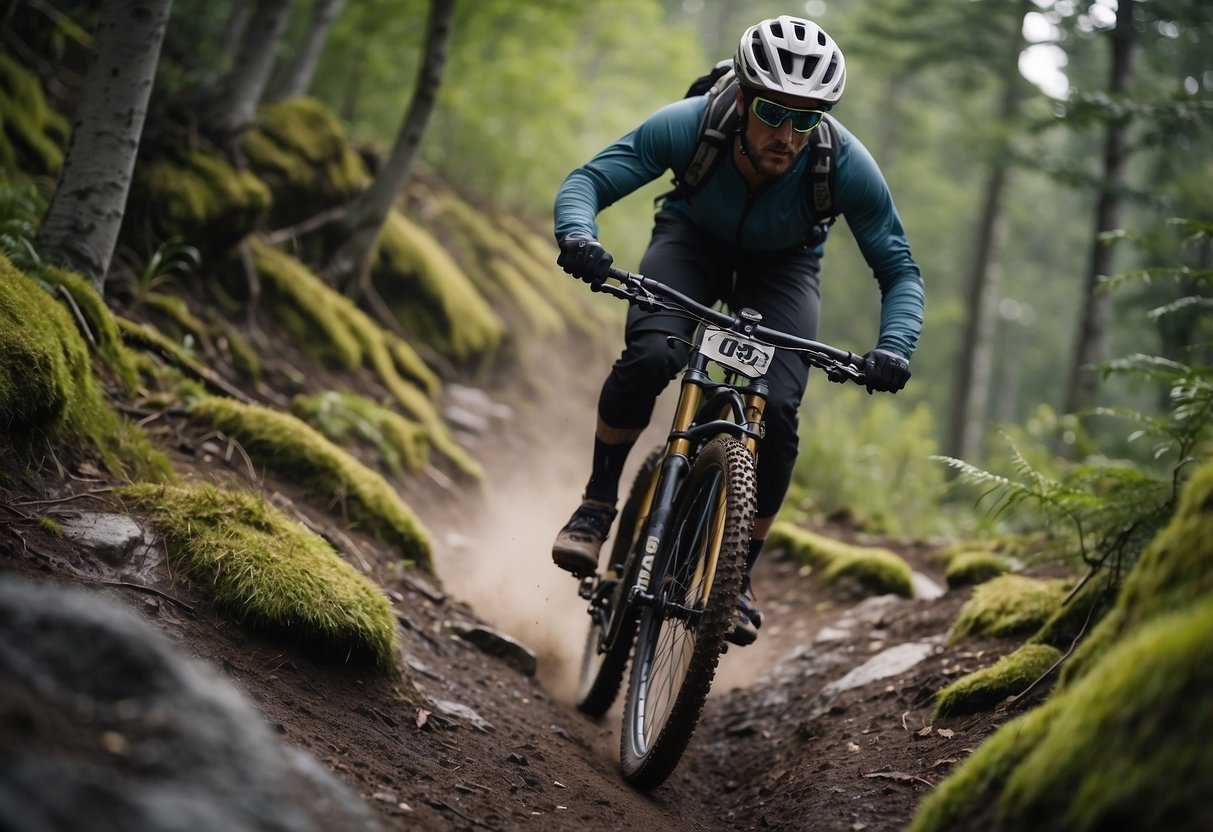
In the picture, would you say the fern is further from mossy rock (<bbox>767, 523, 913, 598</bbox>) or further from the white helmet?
mossy rock (<bbox>767, 523, 913, 598</bbox>)

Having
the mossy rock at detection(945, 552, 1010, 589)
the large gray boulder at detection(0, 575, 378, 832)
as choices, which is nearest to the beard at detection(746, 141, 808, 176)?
the large gray boulder at detection(0, 575, 378, 832)

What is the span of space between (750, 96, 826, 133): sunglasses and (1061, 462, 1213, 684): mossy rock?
222 cm

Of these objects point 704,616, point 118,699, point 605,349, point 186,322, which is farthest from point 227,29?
point 118,699

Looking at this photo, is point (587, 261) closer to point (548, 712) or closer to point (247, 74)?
point (548, 712)

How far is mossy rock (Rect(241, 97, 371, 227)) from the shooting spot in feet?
30.3

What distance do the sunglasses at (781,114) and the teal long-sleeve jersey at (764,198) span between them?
191 mm

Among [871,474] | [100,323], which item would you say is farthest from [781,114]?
[871,474]

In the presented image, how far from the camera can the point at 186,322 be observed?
7105mm

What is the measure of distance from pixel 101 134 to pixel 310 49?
6430 millimetres

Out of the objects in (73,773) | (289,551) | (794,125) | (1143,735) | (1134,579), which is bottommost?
(73,773)

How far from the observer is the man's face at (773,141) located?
4.16 meters

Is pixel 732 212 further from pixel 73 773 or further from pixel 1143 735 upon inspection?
pixel 73 773

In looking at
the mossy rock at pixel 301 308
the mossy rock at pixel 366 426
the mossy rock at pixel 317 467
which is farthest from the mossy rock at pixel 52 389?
the mossy rock at pixel 301 308

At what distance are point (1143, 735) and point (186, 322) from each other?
265 inches
